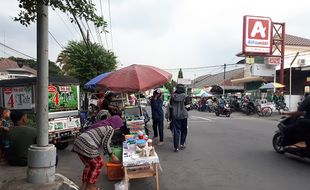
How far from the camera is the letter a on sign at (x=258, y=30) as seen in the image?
28.5 metres

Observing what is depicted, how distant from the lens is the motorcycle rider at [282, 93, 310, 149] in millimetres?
7715

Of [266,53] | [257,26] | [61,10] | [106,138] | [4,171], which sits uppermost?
[257,26]

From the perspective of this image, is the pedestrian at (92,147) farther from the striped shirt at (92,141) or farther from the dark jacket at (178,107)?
the dark jacket at (178,107)

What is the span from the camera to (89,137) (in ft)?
18.3

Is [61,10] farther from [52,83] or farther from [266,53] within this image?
[266,53]

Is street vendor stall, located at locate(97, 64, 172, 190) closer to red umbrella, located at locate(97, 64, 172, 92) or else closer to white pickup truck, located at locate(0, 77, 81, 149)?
red umbrella, located at locate(97, 64, 172, 92)

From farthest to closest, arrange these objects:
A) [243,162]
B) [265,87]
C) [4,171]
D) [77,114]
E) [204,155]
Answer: [265,87] < [77,114] < [204,155] < [243,162] < [4,171]

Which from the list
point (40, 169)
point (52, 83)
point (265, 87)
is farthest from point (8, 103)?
point (265, 87)

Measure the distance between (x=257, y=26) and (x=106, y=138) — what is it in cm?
2571

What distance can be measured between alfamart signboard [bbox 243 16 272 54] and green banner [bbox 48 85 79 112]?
20.7 metres

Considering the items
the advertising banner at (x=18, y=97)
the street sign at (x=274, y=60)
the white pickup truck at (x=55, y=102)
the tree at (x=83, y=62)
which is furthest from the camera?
the street sign at (x=274, y=60)

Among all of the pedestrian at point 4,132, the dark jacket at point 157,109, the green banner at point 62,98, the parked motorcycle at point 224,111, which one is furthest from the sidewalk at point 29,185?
the parked motorcycle at point 224,111

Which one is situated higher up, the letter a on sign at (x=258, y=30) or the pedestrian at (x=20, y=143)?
the letter a on sign at (x=258, y=30)

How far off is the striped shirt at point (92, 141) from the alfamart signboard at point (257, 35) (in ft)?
80.7
